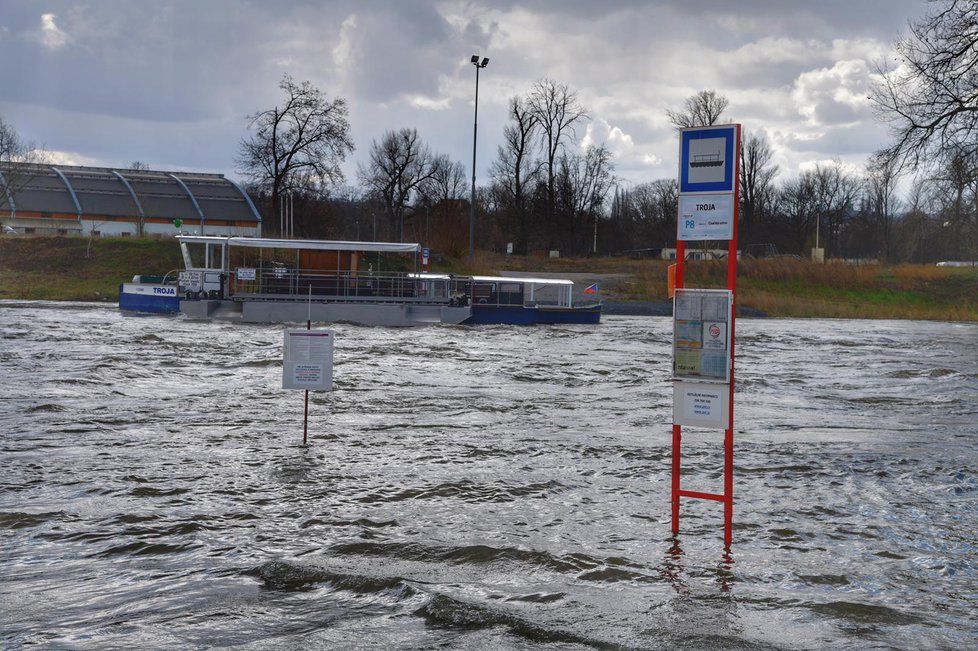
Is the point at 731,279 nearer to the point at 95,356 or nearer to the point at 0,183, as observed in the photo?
the point at 95,356

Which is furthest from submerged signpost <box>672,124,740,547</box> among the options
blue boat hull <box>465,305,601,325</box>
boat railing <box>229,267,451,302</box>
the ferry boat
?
blue boat hull <box>465,305,601,325</box>

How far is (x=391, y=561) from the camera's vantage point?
7.64 m

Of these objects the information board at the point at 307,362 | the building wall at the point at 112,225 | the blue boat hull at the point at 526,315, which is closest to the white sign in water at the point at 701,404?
the information board at the point at 307,362

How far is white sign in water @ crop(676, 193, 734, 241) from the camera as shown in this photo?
277 inches

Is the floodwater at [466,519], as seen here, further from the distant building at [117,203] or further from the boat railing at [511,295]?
the distant building at [117,203]

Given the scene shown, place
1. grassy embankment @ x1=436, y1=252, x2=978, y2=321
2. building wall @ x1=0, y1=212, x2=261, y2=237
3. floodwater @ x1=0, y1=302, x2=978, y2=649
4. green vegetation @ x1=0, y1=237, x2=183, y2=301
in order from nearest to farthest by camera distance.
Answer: floodwater @ x1=0, y1=302, x2=978, y2=649, green vegetation @ x1=0, y1=237, x2=183, y2=301, grassy embankment @ x1=436, y1=252, x2=978, y2=321, building wall @ x1=0, y1=212, x2=261, y2=237

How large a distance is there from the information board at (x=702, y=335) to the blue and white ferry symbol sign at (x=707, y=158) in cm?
78

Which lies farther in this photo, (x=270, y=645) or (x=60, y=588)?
(x=60, y=588)

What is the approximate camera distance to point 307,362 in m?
11.6

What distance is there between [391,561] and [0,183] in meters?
70.9

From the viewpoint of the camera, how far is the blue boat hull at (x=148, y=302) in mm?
42438

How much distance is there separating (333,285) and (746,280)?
29.0 meters

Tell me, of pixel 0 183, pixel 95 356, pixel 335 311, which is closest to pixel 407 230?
pixel 0 183

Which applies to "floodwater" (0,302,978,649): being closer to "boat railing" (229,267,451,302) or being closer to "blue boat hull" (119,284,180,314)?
"boat railing" (229,267,451,302)
